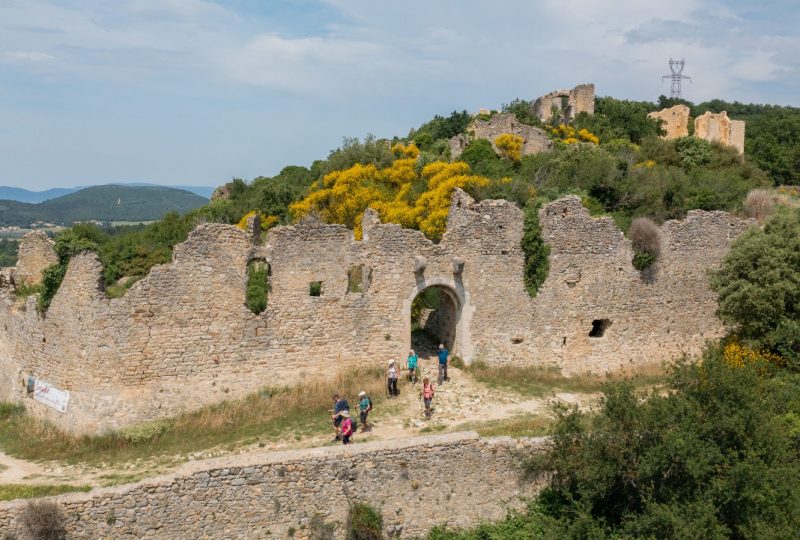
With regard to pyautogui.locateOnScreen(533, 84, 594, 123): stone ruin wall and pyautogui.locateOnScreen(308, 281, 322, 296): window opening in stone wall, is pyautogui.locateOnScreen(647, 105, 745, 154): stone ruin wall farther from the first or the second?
pyautogui.locateOnScreen(308, 281, 322, 296): window opening in stone wall

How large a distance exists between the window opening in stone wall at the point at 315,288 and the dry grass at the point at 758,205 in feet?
50.0

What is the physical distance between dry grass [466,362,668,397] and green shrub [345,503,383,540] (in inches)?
253

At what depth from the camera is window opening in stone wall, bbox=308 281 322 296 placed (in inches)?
631

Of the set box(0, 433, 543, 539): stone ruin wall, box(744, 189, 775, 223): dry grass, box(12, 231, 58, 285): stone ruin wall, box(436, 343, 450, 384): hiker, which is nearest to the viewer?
box(0, 433, 543, 539): stone ruin wall

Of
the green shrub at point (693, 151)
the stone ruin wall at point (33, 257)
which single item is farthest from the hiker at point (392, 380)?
the green shrub at point (693, 151)

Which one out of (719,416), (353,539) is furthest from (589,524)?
(353,539)

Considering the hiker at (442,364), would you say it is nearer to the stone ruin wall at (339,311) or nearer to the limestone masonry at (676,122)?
the stone ruin wall at (339,311)

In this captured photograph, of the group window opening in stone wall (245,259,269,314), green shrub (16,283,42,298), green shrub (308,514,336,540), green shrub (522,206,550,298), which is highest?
green shrub (522,206,550,298)

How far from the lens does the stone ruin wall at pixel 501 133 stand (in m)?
34.5

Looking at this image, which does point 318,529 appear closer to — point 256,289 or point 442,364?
point 442,364

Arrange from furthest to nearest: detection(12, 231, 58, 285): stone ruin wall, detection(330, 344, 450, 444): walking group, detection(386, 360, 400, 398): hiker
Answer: detection(12, 231, 58, 285): stone ruin wall
detection(386, 360, 400, 398): hiker
detection(330, 344, 450, 444): walking group

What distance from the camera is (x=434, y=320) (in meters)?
19.8

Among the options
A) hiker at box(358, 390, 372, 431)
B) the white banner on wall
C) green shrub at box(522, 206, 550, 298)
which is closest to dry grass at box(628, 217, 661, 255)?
green shrub at box(522, 206, 550, 298)

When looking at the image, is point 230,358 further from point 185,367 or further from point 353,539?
point 353,539
